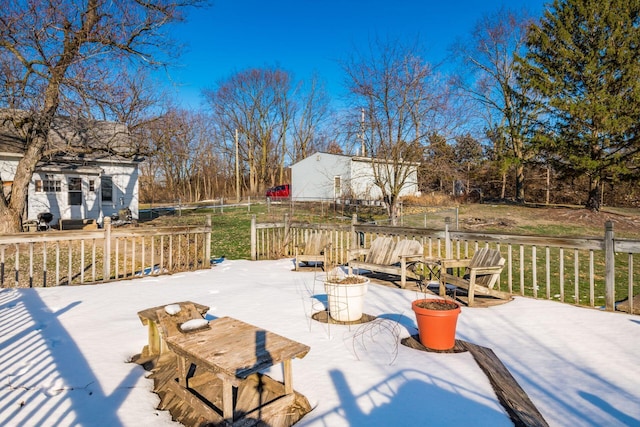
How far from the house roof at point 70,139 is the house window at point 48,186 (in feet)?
3.38

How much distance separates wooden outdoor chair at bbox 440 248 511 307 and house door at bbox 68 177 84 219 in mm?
16720

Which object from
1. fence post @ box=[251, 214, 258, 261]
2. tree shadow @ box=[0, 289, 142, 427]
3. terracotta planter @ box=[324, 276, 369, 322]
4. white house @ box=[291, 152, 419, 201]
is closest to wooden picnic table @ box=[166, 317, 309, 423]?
tree shadow @ box=[0, 289, 142, 427]

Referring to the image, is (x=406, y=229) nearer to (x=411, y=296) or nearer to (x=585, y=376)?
(x=411, y=296)

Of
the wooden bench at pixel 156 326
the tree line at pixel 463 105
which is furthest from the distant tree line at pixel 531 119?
the wooden bench at pixel 156 326

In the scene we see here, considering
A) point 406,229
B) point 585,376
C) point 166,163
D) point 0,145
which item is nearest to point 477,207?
point 406,229

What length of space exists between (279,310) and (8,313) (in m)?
3.55

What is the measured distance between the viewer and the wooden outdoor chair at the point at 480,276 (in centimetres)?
533

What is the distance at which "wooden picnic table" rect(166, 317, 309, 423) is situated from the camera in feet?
8.07

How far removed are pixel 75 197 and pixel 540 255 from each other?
18.4 meters

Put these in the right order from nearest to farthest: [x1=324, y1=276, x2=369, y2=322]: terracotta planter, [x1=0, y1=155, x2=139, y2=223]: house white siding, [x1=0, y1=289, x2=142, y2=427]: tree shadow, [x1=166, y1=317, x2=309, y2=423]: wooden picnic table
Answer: [x1=166, y1=317, x2=309, y2=423]: wooden picnic table < [x1=0, y1=289, x2=142, y2=427]: tree shadow < [x1=324, y1=276, x2=369, y2=322]: terracotta planter < [x1=0, y1=155, x2=139, y2=223]: house white siding

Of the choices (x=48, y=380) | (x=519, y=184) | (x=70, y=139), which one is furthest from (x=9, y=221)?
(x=519, y=184)

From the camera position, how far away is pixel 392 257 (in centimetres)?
687

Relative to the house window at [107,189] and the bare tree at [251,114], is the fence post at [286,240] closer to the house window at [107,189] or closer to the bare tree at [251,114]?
the house window at [107,189]

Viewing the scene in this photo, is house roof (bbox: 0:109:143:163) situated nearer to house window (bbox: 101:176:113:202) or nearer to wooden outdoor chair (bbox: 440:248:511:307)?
house window (bbox: 101:176:113:202)
